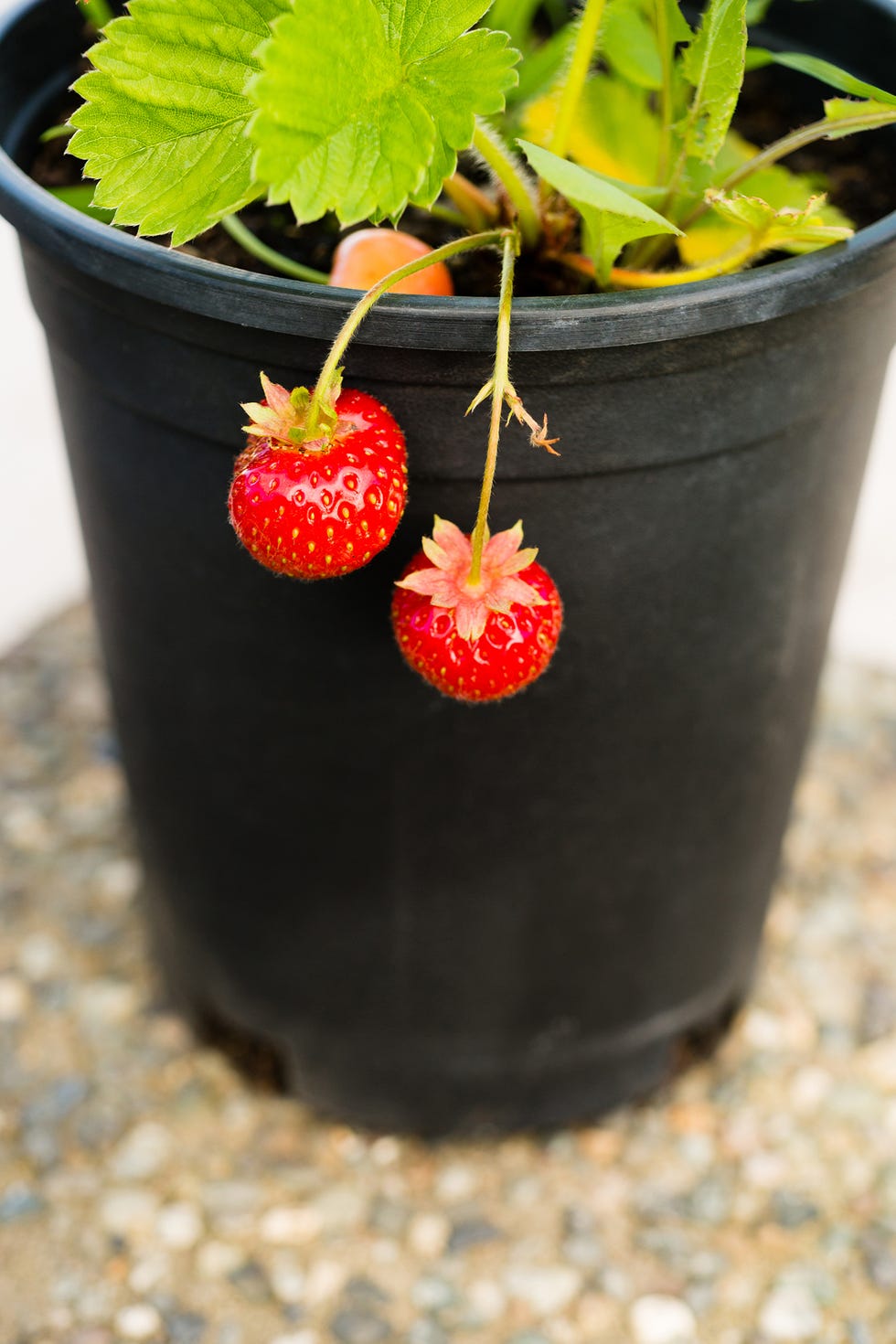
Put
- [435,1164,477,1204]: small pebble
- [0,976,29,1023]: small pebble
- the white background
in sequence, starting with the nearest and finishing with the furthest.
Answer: [435,1164,477,1204]: small pebble < [0,976,29,1023]: small pebble < the white background

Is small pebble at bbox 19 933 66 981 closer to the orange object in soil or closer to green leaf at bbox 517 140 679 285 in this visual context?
the orange object in soil

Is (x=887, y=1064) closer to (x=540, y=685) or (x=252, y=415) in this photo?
(x=540, y=685)

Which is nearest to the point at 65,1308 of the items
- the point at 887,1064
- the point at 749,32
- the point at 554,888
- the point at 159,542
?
the point at 554,888

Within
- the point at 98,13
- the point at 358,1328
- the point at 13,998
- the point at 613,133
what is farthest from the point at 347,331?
the point at 13,998

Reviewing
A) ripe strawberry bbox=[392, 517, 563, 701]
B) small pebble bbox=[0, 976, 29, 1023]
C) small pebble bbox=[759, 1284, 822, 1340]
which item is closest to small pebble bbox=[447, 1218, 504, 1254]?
small pebble bbox=[759, 1284, 822, 1340]

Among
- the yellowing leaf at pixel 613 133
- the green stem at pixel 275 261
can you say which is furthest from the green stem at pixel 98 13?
the yellowing leaf at pixel 613 133

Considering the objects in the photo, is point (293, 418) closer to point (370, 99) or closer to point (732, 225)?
point (370, 99)
